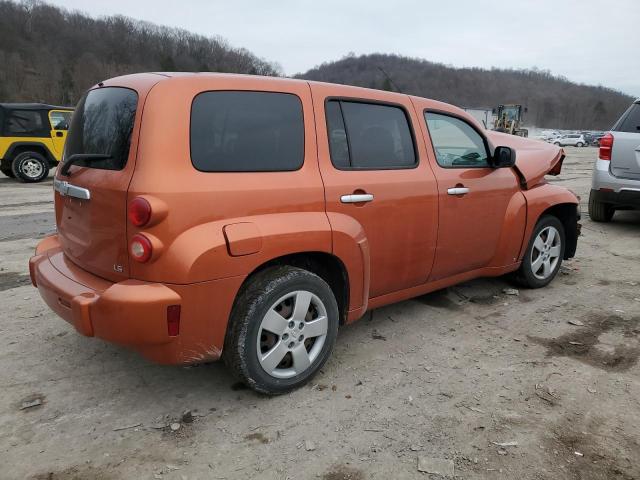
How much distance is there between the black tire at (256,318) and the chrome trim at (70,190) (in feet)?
3.21

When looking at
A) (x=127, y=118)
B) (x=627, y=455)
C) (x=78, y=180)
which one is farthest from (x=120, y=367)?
(x=627, y=455)

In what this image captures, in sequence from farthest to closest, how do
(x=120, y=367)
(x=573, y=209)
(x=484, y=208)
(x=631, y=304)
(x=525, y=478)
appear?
(x=573, y=209) < (x=631, y=304) < (x=484, y=208) < (x=120, y=367) < (x=525, y=478)

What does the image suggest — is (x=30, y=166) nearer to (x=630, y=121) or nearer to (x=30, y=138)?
(x=30, y=138)

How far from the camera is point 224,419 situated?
2715 millimetres

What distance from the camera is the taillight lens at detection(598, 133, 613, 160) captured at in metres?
6.83

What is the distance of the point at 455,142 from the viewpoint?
3.95 m

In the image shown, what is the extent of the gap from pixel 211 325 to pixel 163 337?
0.24 m

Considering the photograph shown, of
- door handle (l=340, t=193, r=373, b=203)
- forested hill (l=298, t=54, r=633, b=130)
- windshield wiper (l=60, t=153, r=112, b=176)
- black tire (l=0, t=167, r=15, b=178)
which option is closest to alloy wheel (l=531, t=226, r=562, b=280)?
door handle (l=340, t=193, r=373, b=203)

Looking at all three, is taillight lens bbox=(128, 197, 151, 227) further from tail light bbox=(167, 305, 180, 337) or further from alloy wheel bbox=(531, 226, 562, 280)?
alloy wheel bbox=(531, 226, 562, 280)

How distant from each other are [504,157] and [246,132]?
227 centimetres

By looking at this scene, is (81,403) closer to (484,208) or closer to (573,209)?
(484,208)

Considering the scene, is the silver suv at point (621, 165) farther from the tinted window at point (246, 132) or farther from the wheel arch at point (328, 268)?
the tinted window at point (246, 132)

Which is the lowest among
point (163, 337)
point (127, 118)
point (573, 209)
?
Answer: point (163, 337)

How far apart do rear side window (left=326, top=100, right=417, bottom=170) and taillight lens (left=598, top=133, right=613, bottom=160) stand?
4651 millimetres
